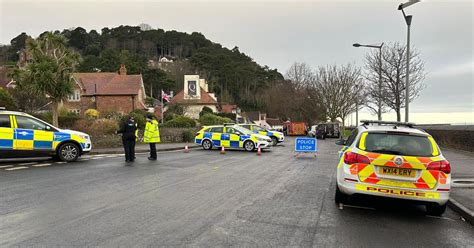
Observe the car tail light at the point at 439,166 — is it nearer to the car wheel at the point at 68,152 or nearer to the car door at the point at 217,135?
the car wheel at the point at 68,152

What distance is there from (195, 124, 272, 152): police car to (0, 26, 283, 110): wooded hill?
2204 inches

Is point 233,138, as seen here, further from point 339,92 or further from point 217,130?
point 339,92

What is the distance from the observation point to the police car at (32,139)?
1153 cm

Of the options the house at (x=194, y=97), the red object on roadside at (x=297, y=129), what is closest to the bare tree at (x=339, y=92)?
the red object on roadside at (x=297, y=129)

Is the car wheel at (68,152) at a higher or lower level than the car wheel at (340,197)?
higher

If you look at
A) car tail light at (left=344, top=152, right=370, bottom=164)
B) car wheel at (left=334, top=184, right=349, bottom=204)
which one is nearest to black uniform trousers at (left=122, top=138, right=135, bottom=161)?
car wheel at (left=334, top=184, right=349, bottom=204)

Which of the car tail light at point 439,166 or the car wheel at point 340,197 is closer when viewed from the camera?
the car tail light at point 439,166

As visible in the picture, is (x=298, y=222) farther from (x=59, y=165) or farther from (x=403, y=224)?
(x=59, y=165)

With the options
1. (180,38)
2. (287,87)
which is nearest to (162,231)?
(287,87)

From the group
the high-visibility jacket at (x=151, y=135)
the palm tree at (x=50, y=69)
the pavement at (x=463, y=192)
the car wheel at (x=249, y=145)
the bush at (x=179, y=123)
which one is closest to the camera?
the pavement at (x=463, y=192)

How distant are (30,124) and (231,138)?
10025mm

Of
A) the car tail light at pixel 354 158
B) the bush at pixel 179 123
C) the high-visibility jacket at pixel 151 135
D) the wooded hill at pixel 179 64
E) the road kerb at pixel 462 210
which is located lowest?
the road kerb at pixel 462 210

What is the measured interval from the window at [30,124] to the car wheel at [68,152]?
788mm

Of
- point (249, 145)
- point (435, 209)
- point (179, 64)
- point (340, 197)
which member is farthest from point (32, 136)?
point (179, 64)
